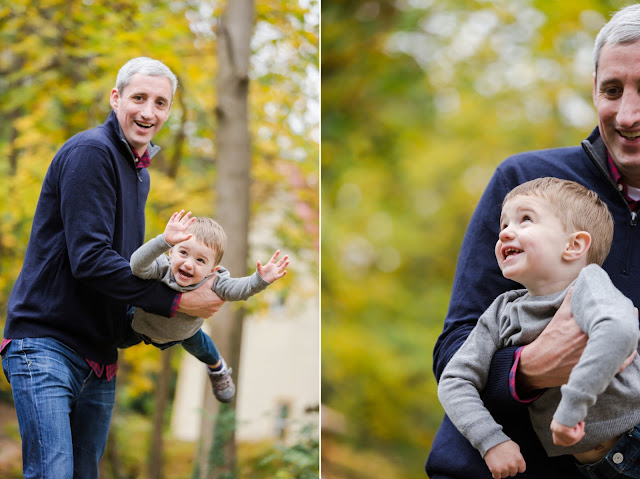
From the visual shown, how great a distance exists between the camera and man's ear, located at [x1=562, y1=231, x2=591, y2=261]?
5.48ft

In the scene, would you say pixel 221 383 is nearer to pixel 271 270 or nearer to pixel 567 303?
pixel 271 270

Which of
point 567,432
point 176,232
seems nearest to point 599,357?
point 567,432

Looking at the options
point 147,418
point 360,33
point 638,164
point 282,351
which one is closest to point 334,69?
point 360,33

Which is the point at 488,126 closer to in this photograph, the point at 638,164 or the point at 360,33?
the point at 360,33

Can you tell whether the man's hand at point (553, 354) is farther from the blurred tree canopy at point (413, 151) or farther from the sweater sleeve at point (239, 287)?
the blurred tree canopy at point (413, 151)

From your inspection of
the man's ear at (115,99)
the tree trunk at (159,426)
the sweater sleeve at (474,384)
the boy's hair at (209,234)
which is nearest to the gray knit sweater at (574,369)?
the sweater sleeve at (474,384)

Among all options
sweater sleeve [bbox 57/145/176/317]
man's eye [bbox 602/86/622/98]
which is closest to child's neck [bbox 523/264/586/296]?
man's eye [bbox 602/86/622/98]

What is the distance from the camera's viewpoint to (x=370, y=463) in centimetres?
823

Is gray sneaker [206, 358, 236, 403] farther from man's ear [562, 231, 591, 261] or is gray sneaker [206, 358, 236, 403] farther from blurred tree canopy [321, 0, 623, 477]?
blurred tree canopy [321, 0, 623, 477]

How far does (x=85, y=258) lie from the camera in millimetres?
1723

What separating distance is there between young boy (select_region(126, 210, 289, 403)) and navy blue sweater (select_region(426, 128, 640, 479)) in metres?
0.49

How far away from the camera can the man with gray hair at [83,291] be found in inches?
68.7

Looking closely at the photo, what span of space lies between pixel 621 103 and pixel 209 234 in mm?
1002

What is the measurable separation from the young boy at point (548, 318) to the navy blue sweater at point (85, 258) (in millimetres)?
715
